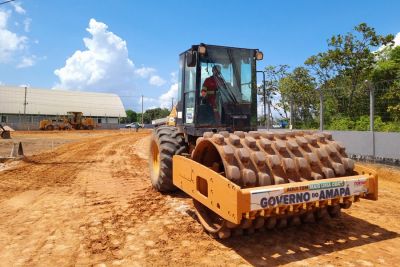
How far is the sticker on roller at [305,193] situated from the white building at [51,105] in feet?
201

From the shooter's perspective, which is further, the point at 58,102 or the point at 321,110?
the point at 58,102

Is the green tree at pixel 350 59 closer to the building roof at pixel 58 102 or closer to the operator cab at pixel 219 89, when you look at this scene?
the operator cab at pixel 219 89

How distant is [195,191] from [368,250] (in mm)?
2101

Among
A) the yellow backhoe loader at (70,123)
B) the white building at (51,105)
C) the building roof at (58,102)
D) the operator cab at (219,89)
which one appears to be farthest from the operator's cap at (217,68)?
the building roof at (58,102)

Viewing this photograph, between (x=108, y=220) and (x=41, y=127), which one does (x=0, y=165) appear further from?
(x=41, y=127)

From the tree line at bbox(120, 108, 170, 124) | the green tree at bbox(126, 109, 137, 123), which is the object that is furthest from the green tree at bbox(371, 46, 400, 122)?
the green tree at bbox(126, 109, 137, 123)

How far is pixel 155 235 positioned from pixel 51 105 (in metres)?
70.5

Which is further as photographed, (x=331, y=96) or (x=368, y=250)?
(x=331, y=96)

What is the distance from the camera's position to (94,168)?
11398 millimetres

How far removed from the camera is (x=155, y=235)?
4938mm

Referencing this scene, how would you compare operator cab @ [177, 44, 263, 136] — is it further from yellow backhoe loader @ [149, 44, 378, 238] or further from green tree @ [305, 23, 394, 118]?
green tree @ [305, 23, 394, 118]

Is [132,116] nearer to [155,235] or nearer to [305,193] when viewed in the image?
[155,235]

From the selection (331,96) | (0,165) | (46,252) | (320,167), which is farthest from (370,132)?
(0,165)

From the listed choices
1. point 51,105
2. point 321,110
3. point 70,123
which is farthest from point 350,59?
point 51,105
